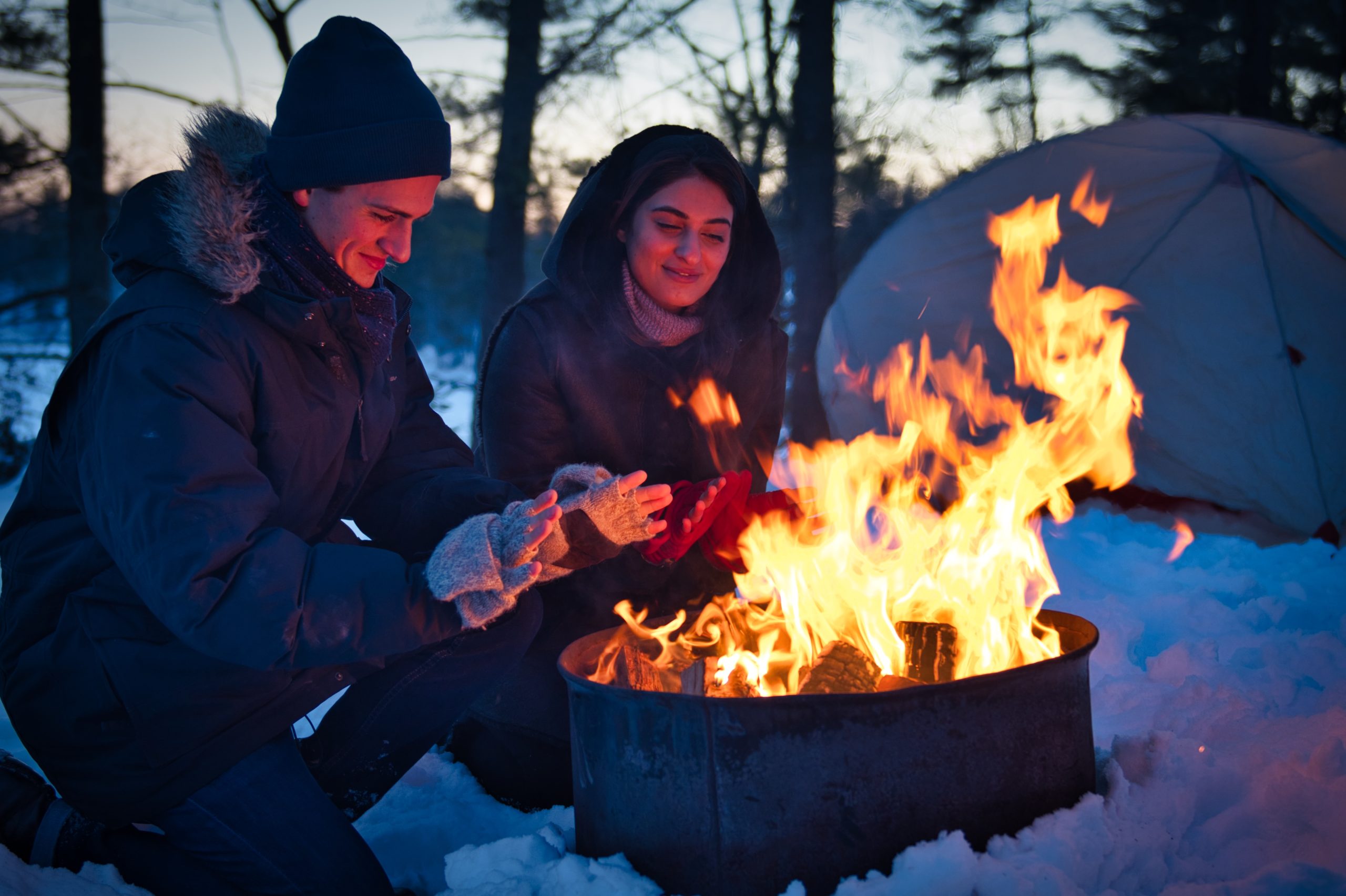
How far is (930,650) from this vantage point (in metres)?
2.45

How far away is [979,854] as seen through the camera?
1.78 metres

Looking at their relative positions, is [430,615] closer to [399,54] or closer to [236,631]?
[236,631]

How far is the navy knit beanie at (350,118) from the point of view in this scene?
2.02 metres

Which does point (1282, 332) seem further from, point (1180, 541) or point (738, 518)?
point (738, 518)

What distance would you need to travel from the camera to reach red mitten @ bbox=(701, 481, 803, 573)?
2496 mm

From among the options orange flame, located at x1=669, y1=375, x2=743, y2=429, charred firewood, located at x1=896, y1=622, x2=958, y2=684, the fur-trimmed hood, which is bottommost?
charred firewood, located at x1=896, y1=622, x2=958, y2=684

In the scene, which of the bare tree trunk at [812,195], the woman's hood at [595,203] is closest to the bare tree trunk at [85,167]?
the bare tree trunk at [812,195]

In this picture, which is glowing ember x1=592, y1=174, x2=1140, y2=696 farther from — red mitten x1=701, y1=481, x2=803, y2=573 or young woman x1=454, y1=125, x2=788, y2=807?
young woman x1=454, y1=125, x2=788, y2=807

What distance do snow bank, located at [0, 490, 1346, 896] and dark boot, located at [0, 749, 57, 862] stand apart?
0.25 feet

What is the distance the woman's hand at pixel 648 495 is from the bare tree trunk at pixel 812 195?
517 cm

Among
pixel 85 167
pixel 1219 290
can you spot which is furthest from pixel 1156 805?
pixel 85 167

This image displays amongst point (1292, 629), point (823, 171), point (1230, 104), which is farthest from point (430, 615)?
point (1230, 104)

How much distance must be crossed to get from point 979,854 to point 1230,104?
38.3ft

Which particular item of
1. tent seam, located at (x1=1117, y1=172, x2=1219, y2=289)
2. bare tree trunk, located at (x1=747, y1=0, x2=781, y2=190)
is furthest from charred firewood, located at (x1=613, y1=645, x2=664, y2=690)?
bare tree trunk, located at (x1=747, y1=0, x2=781, y2=190)
